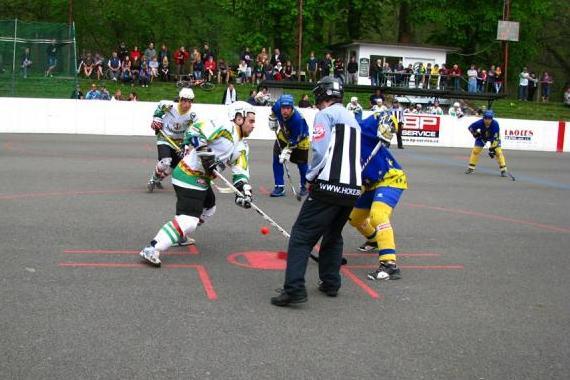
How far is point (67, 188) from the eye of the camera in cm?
1280

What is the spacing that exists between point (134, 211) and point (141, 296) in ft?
14.8

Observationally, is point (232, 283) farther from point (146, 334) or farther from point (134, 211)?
point (134, 211)

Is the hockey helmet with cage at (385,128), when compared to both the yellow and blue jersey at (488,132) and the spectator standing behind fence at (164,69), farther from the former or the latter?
the spectator standing behind fence at (164,69)

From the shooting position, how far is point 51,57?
89.9 feet

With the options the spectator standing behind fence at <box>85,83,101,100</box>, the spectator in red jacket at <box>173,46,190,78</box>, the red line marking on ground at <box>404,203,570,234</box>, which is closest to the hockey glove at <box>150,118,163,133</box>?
the red line marking on ground at <box>404,203,570,234</box>

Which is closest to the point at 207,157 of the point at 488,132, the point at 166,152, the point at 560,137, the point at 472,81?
the point at 166,152

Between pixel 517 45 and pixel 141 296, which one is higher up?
pixel 517 45

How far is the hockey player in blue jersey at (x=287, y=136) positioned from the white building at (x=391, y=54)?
2917cm

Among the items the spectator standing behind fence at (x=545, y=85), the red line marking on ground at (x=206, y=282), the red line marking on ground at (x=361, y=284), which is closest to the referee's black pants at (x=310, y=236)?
the red line marking on ground at (x=361, y=284)

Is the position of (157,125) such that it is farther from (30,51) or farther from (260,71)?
(260,71)

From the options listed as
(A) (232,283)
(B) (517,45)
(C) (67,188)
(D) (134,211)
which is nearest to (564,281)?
(A) (232,283)

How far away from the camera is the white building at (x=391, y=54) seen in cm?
4269

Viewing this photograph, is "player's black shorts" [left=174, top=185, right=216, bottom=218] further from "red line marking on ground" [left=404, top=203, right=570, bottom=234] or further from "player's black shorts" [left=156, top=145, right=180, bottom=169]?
"red line marking on ground" [left=404, top=203, right=570, bottom=234]

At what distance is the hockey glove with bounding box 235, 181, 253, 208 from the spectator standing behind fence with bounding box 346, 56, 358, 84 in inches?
1226
